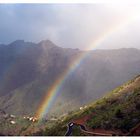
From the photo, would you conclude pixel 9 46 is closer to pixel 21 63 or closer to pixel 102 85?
pixel 21 63

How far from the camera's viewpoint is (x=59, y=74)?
37.8m

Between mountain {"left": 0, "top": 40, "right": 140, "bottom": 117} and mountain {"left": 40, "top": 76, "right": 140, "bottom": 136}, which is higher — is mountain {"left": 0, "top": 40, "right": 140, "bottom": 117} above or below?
above

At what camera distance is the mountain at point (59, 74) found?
3250 cm

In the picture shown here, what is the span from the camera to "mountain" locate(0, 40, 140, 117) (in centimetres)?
3250

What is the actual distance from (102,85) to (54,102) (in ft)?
23.0

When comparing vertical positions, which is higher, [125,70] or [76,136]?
[125,70]

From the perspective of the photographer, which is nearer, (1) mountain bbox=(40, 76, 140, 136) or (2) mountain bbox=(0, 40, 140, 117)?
(1) mountain bbox=(40, 76, 140, 136)

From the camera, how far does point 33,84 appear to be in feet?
128

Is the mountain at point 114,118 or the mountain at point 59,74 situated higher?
the mountain at point 59,74

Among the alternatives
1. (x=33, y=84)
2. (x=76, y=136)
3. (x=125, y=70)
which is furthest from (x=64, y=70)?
(x=76, y=136)

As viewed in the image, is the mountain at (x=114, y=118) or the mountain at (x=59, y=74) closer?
the mountain at (x=114, y=118)

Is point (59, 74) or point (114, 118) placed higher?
point (59, 74)

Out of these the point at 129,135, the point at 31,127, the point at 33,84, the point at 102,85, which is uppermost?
the point at 33,84

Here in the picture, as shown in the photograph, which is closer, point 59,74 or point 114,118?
point 114,118
